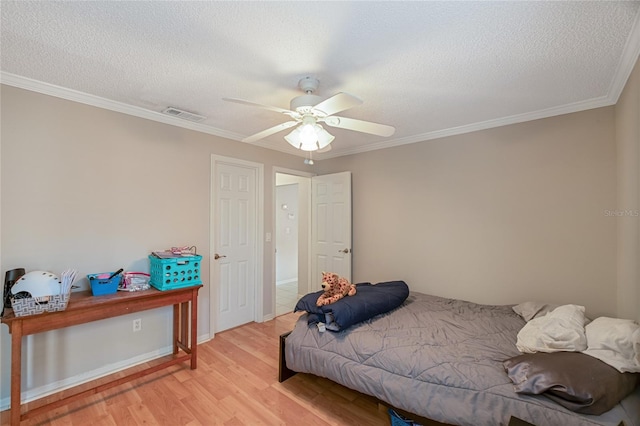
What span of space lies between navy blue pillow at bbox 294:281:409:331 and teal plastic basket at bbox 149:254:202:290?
108 cm

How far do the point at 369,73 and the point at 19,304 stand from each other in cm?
278

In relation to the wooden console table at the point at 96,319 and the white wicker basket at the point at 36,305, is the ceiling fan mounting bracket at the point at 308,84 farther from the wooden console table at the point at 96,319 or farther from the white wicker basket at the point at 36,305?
the white wicker basket at the point at 36,305

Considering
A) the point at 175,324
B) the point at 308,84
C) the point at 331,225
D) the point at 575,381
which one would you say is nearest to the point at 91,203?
the point at 175,324

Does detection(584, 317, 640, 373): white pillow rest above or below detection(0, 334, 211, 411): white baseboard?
above

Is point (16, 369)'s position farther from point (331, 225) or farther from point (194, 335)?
point (331, 225)

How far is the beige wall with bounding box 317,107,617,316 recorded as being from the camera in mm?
2475

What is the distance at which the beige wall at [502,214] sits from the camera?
8.12 ft

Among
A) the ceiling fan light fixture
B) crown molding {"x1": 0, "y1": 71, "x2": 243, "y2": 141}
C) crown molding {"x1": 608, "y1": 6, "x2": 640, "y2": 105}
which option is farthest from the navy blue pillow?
crown molding {"x1": 608, "y1": 6, "x2": 640, "y2": 105}

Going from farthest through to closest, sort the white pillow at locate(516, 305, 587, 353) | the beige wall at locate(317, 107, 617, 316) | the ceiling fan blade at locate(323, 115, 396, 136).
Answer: the beige wall at locate(317, 107, 617, 316) → the ceiling fan blade at locate(323, 115, 396, 136) → the white pillow at locate(516, 305, 587, 353)

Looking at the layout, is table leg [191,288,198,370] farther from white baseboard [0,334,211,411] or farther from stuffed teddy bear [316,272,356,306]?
stuffed teddy bear [316,272,356,306]

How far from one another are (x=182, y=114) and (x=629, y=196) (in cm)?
378

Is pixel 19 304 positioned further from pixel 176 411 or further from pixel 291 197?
pixel 291 197

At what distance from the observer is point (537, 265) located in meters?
2.73

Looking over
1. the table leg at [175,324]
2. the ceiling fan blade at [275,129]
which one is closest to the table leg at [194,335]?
the table leg at [175,324]
